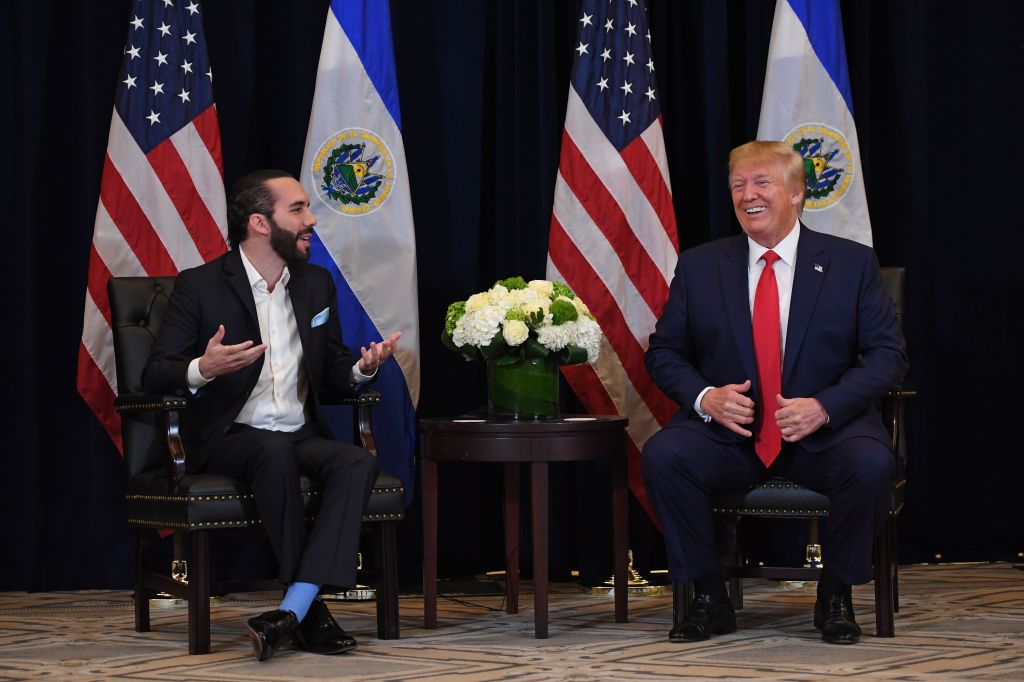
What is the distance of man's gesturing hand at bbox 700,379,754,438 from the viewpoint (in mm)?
3750

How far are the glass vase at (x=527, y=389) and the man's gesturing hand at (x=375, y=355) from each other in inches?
14.8

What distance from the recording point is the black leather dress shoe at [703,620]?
146 inches

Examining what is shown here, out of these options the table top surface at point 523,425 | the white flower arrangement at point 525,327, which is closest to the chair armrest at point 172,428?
the table top surface at point 523,425

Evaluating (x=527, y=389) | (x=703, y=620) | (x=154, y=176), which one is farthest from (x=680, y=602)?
(x=154, y=176)

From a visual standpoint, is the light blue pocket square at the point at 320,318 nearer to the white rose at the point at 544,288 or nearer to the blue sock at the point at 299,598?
the white rose at the point at 544,288

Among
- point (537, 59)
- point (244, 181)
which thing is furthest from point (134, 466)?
point (537, 59)

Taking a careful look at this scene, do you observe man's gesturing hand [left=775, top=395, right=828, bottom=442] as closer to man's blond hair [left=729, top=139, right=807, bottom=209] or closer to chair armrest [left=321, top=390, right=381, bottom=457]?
man's blond hair [left=729, top=139, right=807, bottom=209]

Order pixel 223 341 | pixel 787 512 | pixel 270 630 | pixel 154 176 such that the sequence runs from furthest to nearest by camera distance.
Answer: pixel 154 176 < pixel 223 341 < pixel 787 512 < pixel 270 630

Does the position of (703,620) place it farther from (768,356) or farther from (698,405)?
(768,356)

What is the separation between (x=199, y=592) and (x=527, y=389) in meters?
1.13

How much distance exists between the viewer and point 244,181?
161 inches

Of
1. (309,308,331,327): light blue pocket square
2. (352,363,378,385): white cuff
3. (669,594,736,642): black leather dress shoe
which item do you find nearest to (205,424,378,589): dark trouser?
(352,363,378,385): white cuff

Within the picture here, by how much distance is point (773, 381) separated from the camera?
3.88 m

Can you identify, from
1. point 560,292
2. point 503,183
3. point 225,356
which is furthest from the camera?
point 503,183
